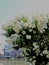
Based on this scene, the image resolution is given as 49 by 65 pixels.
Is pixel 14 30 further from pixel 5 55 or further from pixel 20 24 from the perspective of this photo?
pixel 5 55

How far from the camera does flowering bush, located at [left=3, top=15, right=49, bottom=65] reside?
58.4 inches

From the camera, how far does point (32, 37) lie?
151cm

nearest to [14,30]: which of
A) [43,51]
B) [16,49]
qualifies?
[16,49]

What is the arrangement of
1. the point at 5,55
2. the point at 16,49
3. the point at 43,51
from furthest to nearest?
the point at 5,55
the point at 16,49
the point at 43,51

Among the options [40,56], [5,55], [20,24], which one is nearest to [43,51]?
[40,56]

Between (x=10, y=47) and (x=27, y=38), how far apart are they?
228mm

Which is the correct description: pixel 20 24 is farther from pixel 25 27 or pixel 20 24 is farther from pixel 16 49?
pixel 16 49

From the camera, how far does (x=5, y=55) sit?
2350 millimetres

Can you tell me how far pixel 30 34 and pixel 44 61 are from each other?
261mm

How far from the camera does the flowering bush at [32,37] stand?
148 centimetres

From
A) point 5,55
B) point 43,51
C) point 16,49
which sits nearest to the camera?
point 43,51

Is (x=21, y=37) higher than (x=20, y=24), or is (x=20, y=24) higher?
(x=20, y=24)

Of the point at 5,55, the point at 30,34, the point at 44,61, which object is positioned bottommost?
the point at 5,55

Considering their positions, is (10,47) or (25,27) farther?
(10,47)
